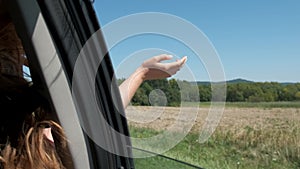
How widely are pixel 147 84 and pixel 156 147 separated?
0.18 meters

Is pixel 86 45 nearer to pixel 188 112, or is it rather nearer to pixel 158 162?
pixel 188 112

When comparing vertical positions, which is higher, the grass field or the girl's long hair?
the girl's long hair

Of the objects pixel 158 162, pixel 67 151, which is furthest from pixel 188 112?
pixel 158 162

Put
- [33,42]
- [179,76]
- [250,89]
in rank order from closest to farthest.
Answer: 1. [33,42]
2. [179,76]
3. [250,89]

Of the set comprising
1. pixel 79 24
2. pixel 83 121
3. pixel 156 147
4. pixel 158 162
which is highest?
pixel 79 24

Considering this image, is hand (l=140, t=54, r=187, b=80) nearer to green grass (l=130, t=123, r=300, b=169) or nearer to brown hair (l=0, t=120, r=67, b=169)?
brown hair (l=0, t=120, r=67, b=169)

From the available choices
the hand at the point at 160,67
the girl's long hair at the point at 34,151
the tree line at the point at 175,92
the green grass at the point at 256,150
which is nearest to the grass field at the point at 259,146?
the green grass at the point at 256,150

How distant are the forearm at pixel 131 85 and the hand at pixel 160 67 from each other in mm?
12

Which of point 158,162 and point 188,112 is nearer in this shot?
point 188,112

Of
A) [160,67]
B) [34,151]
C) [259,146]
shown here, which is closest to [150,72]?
[160,67]

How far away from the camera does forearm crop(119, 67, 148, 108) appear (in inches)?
45.4

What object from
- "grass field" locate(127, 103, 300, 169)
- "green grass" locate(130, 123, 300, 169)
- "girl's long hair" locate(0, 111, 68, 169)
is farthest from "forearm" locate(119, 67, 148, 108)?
"green grass" locate(130, 123, 300, 169)

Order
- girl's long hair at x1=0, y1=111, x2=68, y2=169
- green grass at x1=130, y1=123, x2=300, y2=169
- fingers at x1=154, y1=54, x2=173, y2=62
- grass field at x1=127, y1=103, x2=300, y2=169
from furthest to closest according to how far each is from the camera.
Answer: green grass at x1=130, y1=123, x2=300, y2=169 < grass field at x1=127, y1=103, x2=300, y2=169 < fingers at x1=154, y1=54, x2=173, y2=62 < girl's long hair at x1=0, y1=111, x2=68, y2=169

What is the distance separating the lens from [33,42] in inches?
39.3
